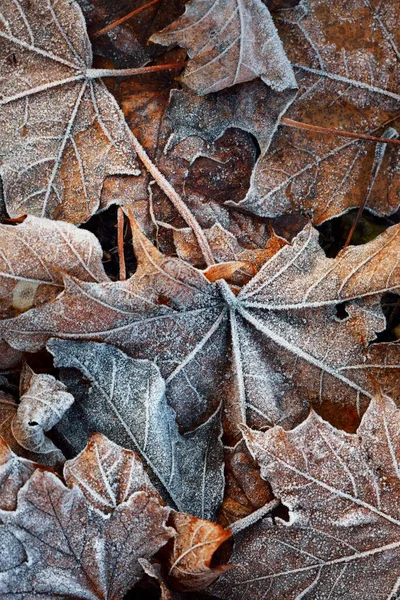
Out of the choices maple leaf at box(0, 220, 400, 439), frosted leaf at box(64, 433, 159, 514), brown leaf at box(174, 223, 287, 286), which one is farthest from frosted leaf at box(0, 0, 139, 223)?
frosted leaf at box(64, 433, 159, 514)

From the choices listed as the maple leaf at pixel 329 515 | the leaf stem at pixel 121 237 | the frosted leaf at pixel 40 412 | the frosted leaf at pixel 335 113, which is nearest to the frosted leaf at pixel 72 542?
the frosted leaf at pixel 40 412

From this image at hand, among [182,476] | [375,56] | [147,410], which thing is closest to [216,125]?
[375,56]

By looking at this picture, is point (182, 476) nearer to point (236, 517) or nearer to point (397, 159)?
point (236, 517)

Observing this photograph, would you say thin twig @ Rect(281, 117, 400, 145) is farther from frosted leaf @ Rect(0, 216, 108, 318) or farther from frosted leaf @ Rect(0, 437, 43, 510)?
frosted leaf @ Rect(0, 437, 43, 510)

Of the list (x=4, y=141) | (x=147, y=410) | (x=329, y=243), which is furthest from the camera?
(x=329, y=243)

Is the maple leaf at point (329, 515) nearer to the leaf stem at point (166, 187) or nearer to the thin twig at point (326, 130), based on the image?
the leaf stem at point (166, 187)
